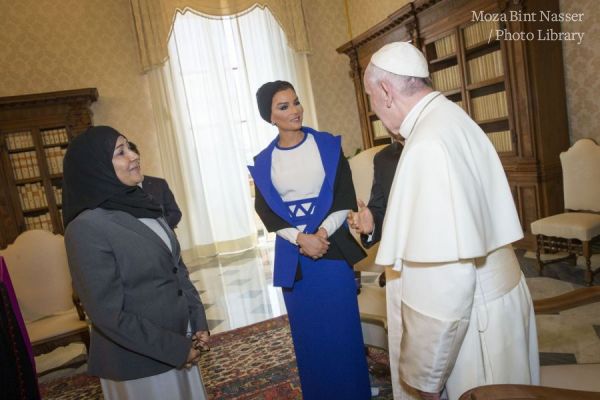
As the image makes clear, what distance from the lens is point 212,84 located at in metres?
6.76

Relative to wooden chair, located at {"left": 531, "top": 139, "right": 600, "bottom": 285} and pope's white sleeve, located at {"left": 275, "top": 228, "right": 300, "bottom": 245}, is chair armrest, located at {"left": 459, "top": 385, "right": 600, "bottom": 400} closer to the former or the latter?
pope's white sleeve, located at {"left": 275, "top": 228, "right": 300, "bottom": 245}

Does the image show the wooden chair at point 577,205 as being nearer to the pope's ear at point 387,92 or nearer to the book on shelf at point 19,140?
the pope's ear at point 387,92

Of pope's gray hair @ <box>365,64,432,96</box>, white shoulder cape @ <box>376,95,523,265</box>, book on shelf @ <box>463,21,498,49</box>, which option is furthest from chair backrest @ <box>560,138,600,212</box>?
pope's gray hair @ <box>365,64,432,96</box>

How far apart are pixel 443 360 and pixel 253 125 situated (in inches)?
243

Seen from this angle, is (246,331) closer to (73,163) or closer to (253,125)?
(73,163)

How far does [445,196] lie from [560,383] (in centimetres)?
77

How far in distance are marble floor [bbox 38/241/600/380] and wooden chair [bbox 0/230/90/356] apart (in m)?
0.62

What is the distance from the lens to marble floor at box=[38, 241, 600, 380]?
2508 millimetres

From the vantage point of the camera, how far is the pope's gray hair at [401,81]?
1191 millimetres

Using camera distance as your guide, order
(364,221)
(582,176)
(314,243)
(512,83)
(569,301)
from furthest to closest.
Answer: (512,83)
(582,176)
(314,243)
(364,221)
(569,301)

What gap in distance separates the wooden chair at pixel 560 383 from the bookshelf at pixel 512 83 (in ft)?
9.50

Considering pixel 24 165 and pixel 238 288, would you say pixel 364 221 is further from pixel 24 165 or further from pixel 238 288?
pixel 24 165

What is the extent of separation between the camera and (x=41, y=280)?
3363 millimetres

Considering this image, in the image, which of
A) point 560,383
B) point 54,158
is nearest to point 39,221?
point 54,158
